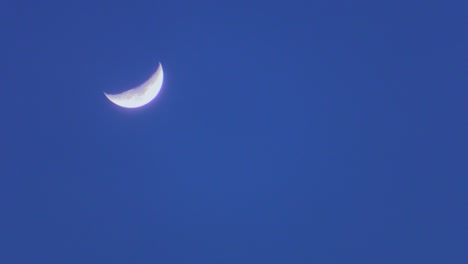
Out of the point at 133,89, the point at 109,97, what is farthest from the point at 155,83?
the point at 109,97

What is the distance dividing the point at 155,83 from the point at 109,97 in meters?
0.80

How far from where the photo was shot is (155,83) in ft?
22.6

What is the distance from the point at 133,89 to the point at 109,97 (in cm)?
45

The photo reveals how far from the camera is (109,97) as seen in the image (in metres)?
6.89

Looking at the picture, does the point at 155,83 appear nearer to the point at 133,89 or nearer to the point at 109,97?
the point at 133,89

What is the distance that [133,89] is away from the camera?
22.3 feet

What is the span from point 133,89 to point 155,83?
1.21 feet
